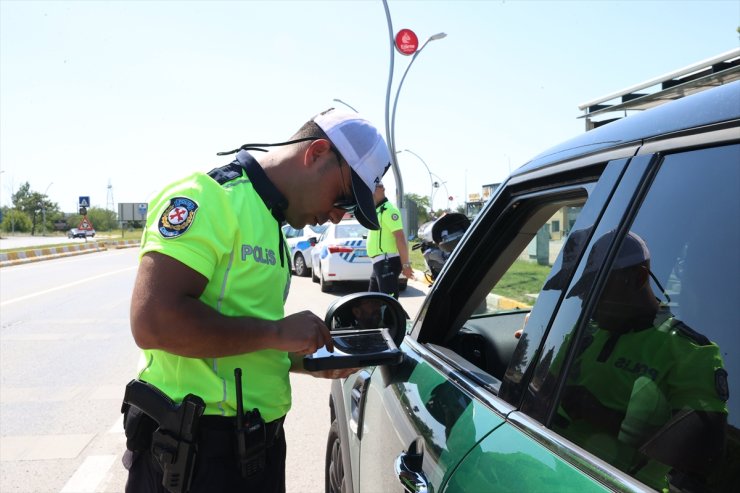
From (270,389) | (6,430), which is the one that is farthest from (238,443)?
(6,430)

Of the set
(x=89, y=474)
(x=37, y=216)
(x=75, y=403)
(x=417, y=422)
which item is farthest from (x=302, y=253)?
(x=37, y=216)

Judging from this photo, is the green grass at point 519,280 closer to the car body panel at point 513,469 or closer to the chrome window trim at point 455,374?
the chrome window trim at point 455,374

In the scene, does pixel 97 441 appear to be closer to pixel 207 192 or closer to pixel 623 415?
pixel 207 192

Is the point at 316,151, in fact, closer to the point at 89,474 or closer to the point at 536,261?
the point at 536,261

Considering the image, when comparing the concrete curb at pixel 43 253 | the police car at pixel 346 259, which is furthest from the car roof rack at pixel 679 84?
the concrete curb at pixel 43 253

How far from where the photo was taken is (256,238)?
5.69 feet

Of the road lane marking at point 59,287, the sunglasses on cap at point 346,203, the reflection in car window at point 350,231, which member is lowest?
the road lane marking at point 59,287

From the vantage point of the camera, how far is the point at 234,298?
1.71m

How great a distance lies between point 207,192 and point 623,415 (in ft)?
3.73

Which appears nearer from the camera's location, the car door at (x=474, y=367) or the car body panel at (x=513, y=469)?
the car body panel at (x=513, y=469)

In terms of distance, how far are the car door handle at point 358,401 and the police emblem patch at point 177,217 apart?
1.00 metres

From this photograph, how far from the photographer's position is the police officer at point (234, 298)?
1552mm

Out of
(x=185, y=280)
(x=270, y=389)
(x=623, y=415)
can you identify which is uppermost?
(x=185, y=280)

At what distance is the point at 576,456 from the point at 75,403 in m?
5.38
